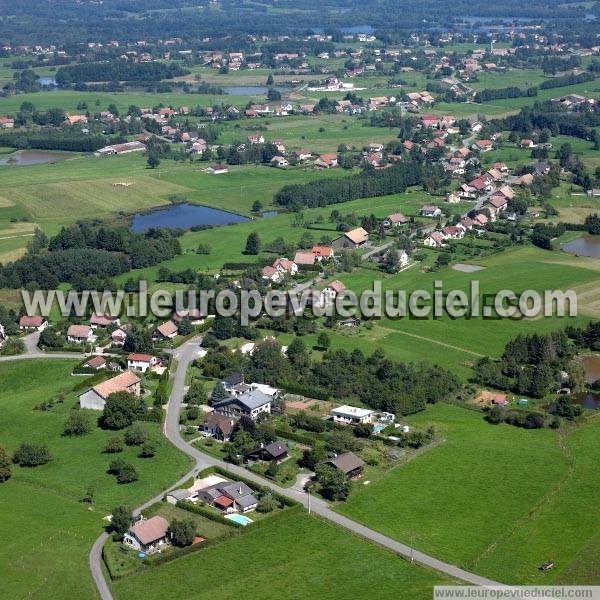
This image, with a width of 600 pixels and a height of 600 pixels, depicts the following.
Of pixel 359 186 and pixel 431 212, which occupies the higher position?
pixel 359 186

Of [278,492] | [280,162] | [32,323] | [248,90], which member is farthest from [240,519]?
[248,90]

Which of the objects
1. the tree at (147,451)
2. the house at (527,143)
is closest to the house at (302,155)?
the house at (527,143)

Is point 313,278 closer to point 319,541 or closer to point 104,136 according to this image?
point 319,541

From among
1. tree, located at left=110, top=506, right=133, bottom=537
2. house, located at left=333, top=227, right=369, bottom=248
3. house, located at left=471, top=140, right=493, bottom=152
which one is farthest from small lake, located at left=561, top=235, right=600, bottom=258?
tree, located at left=110, top=506, right=133, bottom=537

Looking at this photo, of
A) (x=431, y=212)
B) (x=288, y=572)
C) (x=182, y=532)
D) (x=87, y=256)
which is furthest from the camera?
(x=431, y=212)

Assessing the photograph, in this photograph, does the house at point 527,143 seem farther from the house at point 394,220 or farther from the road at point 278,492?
the road at point 278,492

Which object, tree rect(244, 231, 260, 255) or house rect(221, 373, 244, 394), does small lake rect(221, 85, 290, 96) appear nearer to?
tree rect(244, 231, 260, 255)

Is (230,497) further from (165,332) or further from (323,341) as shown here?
(165,332)
